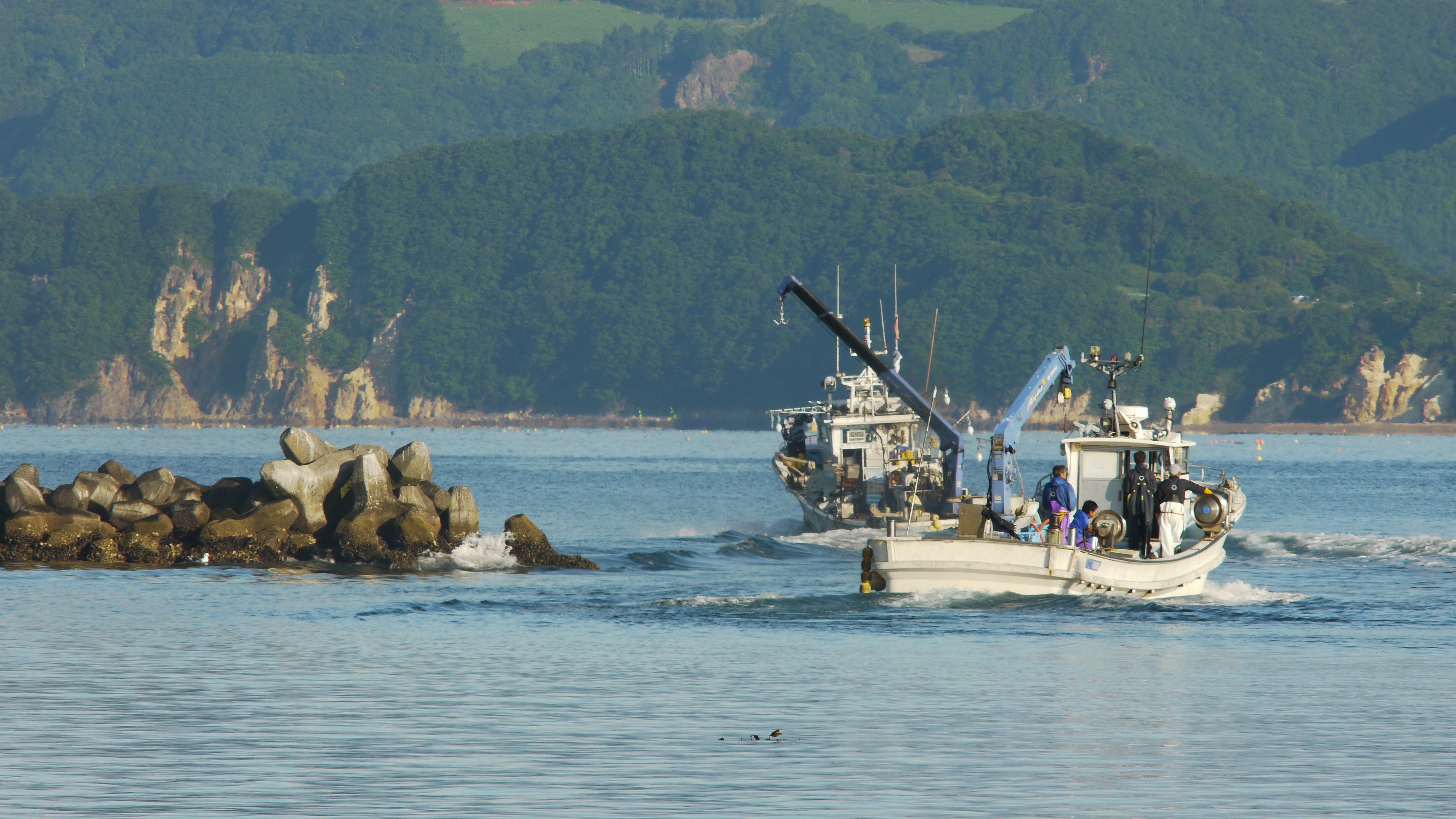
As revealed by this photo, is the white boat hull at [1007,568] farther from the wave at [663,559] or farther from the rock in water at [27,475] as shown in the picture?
the rock in water at [27,475]

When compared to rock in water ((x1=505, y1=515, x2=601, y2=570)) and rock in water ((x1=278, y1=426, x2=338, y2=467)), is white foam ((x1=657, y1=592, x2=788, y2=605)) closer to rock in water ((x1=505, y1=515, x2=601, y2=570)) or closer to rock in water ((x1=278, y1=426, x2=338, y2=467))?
rock in water ((x1=505, y1=515, x2=601, y2=570))

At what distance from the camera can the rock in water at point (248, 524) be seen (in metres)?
41.5

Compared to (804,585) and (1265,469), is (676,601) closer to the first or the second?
(804,585)

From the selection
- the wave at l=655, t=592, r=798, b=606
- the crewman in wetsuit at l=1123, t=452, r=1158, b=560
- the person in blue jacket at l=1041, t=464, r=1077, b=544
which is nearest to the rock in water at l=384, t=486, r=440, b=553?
the wave at l=655, t=592, r=798, b=606

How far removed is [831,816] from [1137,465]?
17.9m

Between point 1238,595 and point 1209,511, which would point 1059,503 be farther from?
point 1238,595

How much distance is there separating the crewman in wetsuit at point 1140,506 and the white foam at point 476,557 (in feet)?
51.9

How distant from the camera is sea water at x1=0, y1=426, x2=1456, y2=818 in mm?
17109

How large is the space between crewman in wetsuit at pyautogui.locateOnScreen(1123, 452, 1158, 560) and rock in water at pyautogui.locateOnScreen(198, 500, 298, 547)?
66.7ft

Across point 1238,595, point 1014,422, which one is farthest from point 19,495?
point 1238,595

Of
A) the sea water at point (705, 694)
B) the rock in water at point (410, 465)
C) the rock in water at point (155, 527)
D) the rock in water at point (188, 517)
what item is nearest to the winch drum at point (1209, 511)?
the sea water at point (705, 694)

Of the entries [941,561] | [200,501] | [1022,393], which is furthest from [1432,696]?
[200,501]

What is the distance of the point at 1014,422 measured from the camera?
47781 millimetres

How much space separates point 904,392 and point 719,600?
74.3 feet
